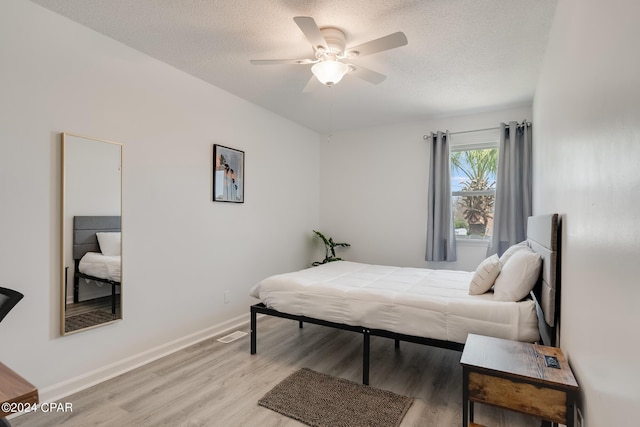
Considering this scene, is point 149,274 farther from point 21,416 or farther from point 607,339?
point 607,339

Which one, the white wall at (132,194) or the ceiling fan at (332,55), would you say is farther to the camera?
the ceiling fan at (332,55)

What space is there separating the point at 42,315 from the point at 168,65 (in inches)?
86.6

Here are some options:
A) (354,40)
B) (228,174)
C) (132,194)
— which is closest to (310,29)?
(354,40)

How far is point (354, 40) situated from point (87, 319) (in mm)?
2857

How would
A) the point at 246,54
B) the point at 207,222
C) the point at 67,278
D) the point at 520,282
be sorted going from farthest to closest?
1. the point at 207,222
2. the point at 246,54
3. the point at 67,278
4. the point at 520,282

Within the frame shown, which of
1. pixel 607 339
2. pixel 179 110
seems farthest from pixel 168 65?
pixel 607 339

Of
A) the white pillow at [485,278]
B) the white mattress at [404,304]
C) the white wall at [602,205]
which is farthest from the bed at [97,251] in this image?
the white wall at [602,205]

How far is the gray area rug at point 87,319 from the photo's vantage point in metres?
2.29

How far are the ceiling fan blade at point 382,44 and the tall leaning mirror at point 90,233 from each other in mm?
1977

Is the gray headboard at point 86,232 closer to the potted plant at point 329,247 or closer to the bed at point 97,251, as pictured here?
the bed at point 97,251

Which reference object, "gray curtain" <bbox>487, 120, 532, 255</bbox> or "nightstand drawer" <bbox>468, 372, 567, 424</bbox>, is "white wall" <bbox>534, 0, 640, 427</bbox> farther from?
"gray curtain" <bbox>487, 120, 532, 255</bbox>

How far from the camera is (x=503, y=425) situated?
1954mm

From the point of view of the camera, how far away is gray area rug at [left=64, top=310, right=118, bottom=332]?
2.29 metres

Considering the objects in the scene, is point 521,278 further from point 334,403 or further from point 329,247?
point 329,247
